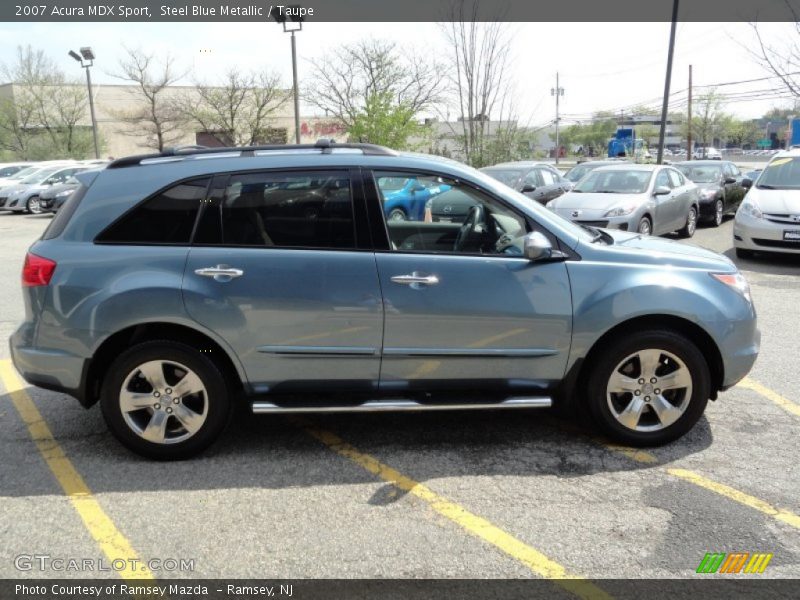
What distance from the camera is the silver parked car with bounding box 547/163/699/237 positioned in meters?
11.2

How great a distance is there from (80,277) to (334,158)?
1632 mm

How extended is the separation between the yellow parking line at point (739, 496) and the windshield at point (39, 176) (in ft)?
80.8

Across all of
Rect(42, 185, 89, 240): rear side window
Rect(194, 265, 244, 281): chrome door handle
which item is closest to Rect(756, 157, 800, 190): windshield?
Rect(194, 265, 244, 281): chrome door handle

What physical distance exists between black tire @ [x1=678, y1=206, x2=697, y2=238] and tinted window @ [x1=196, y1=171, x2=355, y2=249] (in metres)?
11.6

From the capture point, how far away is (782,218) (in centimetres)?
1030

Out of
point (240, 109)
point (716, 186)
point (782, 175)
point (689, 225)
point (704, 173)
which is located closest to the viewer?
point (782, 175)

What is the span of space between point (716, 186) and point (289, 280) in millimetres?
15064

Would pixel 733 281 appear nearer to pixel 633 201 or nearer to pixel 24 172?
Result: pixel 633 201

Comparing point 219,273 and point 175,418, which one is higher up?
point 219,273

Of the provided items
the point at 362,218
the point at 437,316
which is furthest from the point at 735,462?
the point at 362,218

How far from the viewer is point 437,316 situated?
3.84m

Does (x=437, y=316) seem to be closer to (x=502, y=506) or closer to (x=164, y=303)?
(x=502, y=506)

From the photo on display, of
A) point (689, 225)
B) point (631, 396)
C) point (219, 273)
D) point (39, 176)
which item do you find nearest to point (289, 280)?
point (219, 273)

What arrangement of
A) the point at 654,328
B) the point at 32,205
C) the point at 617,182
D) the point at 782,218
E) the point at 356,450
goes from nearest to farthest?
the point at 654,328
the point at 356,450
the point at 782,218
the point at 617,182
the point at 32,205
